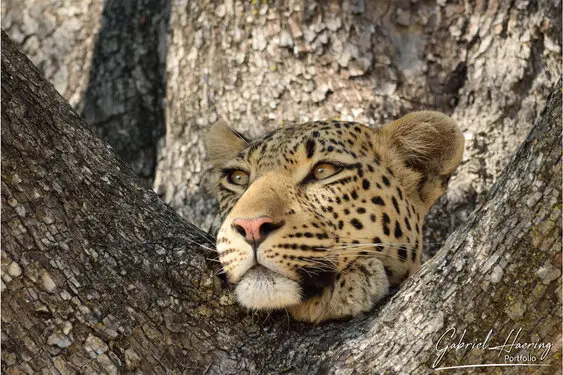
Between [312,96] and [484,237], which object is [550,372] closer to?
[484,237]

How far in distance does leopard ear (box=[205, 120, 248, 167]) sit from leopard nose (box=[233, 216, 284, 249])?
4.42 ft

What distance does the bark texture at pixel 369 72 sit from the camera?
19.4 ft

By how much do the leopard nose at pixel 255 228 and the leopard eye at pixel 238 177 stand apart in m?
0.93

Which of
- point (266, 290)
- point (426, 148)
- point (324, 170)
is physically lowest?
point (266, 290)

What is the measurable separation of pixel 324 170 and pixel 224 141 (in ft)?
3.24

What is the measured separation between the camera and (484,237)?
3.50m

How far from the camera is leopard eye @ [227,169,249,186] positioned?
201 inches

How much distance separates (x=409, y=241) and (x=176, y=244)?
1300 millimetres

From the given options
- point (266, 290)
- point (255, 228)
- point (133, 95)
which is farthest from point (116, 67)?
point (266, 290)

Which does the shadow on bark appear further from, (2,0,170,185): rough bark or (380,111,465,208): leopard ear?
(380,111,465,208): leopard ear

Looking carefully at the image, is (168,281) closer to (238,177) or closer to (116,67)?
(238,177)

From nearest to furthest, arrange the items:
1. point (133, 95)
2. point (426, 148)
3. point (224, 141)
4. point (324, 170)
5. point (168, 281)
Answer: point (168, 281), point (324, 170), point (426, 148), point (224, 141), point (133, 95)
